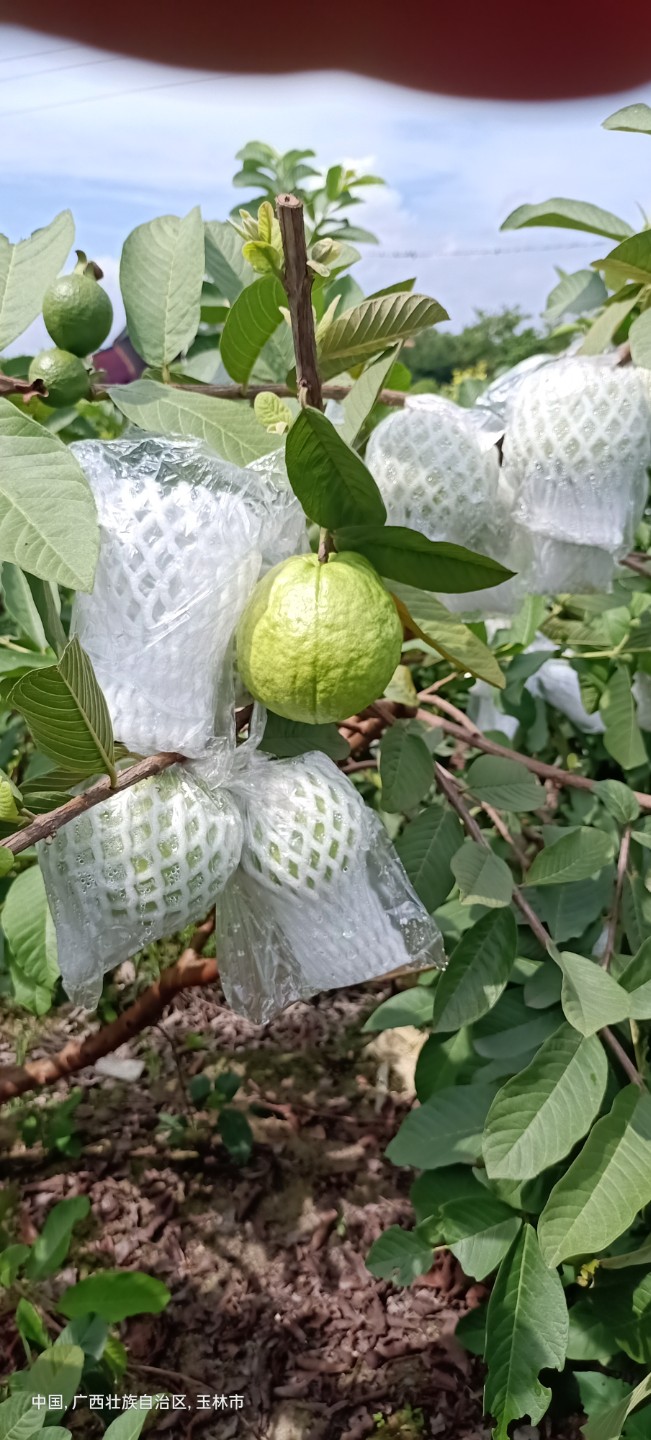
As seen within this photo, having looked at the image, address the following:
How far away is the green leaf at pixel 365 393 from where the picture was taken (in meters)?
0.59

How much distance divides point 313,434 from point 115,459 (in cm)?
17

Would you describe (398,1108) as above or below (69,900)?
below

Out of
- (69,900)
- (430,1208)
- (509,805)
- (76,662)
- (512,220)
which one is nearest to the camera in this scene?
(76,662)

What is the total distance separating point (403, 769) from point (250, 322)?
45cm

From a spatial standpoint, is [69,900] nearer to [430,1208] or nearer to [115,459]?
[115,459]

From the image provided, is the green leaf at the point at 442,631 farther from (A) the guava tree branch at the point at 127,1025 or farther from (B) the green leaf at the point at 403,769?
(A) the guava tree branch at the point at 127,1025

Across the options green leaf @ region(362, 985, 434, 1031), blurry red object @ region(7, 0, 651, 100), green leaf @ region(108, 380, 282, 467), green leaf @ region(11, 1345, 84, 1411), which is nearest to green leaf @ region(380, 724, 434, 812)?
green leaf @ region(108, 380, 282, 467)

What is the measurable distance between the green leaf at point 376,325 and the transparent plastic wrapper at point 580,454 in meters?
0.21

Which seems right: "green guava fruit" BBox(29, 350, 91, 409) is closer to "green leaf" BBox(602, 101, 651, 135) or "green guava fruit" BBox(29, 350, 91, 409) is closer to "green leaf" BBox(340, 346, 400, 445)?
"green leaf" BBox(340, 346, 400, 445)

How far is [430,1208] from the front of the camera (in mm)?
1157

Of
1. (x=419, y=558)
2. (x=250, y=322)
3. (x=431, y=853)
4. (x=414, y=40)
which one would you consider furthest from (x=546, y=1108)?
(x=414, y=40)

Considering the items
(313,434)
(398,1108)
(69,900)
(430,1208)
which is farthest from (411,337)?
(398,1108)

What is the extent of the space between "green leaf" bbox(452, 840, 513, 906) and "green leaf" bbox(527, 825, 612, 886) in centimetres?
7

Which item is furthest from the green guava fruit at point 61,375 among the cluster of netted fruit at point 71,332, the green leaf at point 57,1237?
the green leaf at point 57,1237
